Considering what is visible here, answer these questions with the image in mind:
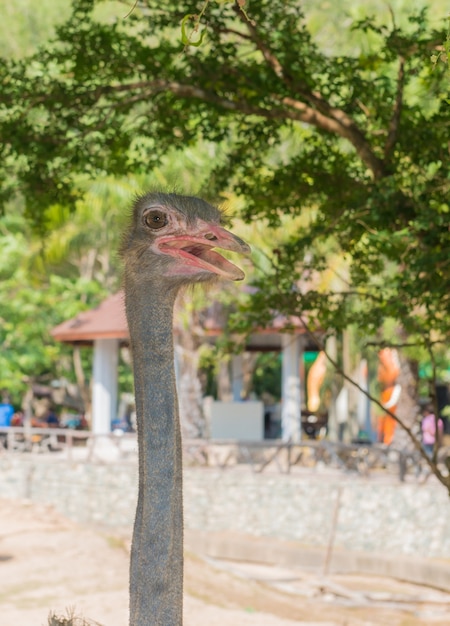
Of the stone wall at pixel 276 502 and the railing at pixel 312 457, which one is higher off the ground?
the railing at pixel 312 457

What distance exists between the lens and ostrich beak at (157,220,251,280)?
10.4 ft

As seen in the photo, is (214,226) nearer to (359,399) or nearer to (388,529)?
(388,529)

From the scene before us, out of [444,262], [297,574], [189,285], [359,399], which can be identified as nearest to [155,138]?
[444,262]

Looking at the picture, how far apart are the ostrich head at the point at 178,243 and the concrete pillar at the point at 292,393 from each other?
18.8m

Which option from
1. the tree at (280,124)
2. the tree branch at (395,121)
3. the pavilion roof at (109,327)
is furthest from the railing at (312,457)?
the tree branch at (395,121)

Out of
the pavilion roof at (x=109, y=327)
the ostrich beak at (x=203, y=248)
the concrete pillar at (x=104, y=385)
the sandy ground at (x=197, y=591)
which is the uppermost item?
the pavilion roof at (x=109, y=327)

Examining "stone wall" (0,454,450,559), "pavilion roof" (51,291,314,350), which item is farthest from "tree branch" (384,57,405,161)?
"pavilion roof" (51,291,314,350)

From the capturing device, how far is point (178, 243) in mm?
3287

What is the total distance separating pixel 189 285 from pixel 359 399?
27.5 metres

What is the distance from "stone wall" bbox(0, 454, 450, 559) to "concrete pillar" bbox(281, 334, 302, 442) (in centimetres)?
347

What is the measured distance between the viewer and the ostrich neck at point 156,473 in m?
3.10

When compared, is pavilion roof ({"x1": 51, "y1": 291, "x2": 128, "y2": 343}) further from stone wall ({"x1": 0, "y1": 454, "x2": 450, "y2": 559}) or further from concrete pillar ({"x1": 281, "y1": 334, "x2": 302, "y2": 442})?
stone wall ({"x1": 0, "y1": 454, "x2": 450, "y2": 559})

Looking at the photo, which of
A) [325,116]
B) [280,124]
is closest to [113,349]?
[280,124]

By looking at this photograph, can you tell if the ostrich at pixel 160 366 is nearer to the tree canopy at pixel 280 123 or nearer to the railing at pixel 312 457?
the tree canopy at pixel 280 123
